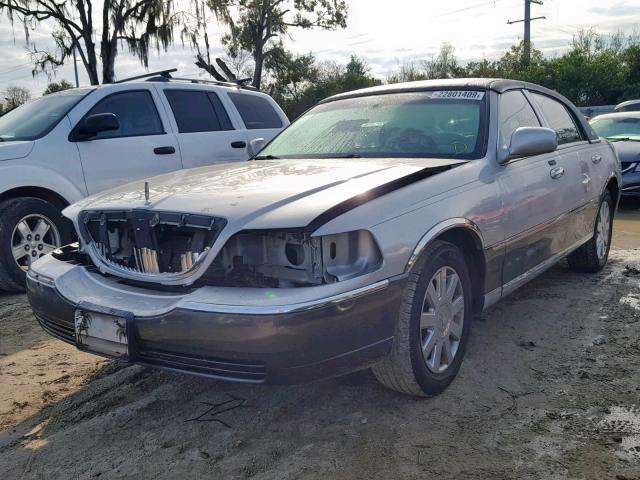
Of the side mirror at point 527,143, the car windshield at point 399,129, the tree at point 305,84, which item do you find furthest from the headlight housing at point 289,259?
the tree at point 305,84

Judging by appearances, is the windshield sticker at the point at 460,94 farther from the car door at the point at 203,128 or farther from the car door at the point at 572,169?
the car door at the point at 203,128

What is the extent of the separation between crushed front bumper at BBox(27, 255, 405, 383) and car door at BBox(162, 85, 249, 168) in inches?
158

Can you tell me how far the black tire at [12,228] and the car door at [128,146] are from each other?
56 cm

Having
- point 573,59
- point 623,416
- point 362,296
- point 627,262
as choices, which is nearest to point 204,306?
point 362,296

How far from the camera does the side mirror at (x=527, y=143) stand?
3648 mm

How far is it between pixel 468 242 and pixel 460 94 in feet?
3.88

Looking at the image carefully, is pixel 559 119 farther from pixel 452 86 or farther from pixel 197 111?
pixel 197 111

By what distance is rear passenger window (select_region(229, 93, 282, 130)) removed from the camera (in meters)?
7.43

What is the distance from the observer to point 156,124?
21.4 feet

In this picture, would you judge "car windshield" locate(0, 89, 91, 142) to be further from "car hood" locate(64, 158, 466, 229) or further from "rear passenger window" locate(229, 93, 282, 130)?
"car hood" locate(64, 158, 466, 229)

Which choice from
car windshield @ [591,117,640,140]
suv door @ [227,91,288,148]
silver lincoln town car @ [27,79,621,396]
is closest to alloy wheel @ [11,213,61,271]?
silver lincoln town car @ [27,79,621,396]

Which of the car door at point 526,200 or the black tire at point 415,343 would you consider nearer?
the black tire at point 415,343

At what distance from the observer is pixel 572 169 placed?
184 inches

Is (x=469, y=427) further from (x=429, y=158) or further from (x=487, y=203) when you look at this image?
(x=429, y=158)
